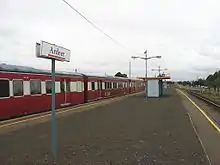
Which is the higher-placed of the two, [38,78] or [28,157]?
[38,78]

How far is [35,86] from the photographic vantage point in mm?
21906

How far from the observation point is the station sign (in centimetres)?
684

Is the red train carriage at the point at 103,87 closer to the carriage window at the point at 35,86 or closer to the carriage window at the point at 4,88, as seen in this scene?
the carriage window at the point at 35,86

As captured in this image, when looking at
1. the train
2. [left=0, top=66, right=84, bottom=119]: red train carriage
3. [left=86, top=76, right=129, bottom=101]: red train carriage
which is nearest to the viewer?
[left=0, top=66, right=84, bottom=119]: red train carriage

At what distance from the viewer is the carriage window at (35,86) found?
21.4m

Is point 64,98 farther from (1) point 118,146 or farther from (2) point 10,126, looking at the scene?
(1) point 118,146

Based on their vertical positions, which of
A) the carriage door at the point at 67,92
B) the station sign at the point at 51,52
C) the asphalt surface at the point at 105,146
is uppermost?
the station sign at the point at 51,52

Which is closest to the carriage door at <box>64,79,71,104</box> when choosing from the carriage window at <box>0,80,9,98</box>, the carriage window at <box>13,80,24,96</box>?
the carriage window at <box>13,80,24,96</box>

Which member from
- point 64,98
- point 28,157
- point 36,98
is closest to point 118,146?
point 28,157

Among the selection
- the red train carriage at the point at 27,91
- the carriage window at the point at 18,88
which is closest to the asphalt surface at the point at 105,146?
the red train carriage at the point at 27,91

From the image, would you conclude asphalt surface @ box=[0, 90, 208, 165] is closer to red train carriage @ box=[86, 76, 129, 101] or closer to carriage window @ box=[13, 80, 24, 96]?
carriage window @ box=[13, 80, 24, 96]

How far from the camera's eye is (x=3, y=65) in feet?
59.3

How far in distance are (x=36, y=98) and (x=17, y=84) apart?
116 inches

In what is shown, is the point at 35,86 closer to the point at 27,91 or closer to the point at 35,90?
the point at 35,90
